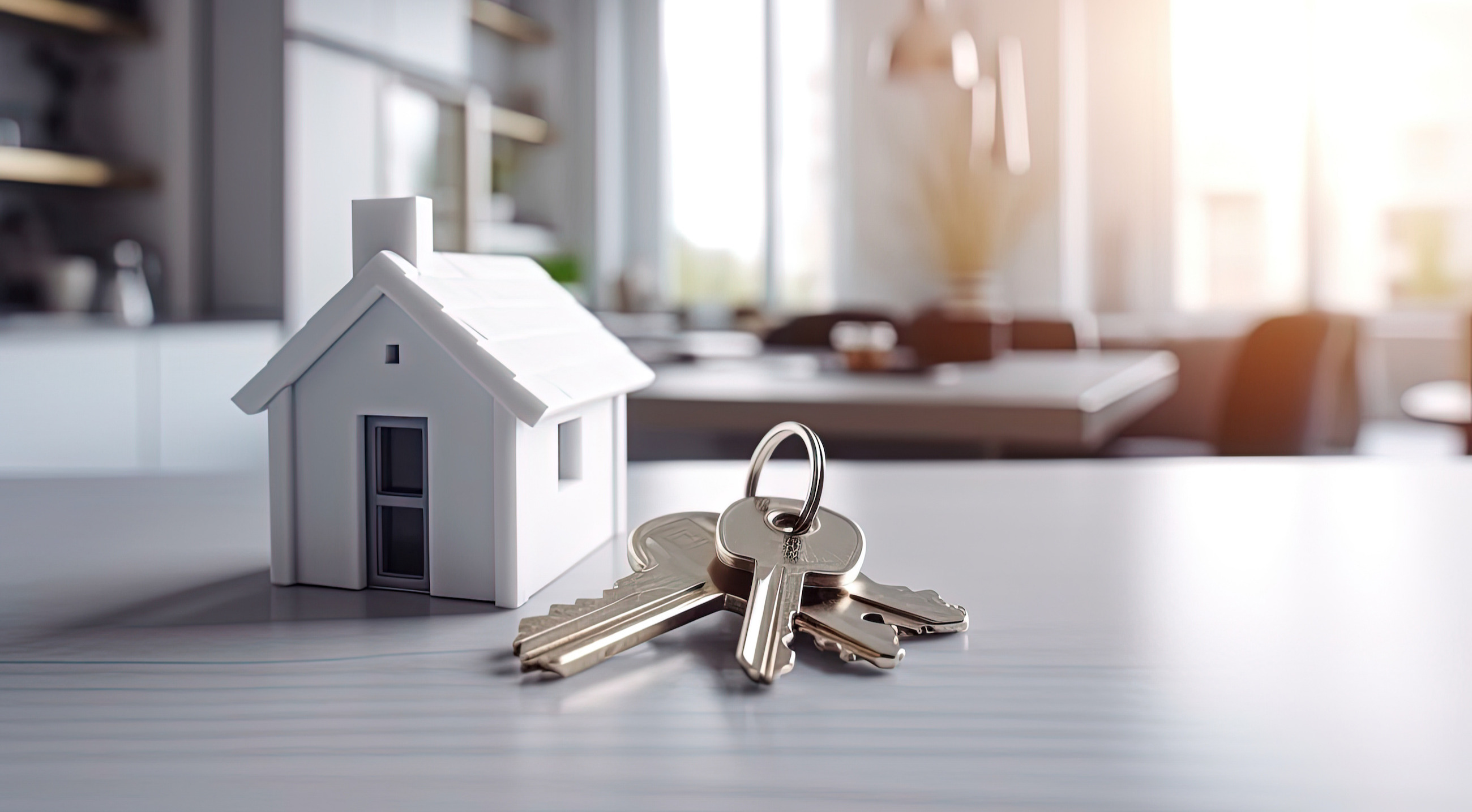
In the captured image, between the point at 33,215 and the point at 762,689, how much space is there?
3.82m

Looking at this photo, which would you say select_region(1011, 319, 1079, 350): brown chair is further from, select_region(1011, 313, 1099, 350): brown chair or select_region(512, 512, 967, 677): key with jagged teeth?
select_region(512, 512, 967, 677): key with jagged teeth

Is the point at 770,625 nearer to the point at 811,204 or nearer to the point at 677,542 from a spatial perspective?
the point at 677,542

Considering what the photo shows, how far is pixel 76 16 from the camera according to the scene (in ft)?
10.5

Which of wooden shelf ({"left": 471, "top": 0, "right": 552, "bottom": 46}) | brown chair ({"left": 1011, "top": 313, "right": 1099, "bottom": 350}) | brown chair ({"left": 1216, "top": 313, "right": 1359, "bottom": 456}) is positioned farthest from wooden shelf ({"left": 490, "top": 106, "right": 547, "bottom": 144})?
brown chair ({"left": 1216, "top": 313, "right": 1359, "bottom": 456})

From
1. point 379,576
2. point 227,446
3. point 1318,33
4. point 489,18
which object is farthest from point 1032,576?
point 1318,33

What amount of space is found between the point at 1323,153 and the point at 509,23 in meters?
4.31

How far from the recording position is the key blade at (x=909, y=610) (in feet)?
1.42

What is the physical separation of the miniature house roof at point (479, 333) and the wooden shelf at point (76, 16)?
3283 millimetres

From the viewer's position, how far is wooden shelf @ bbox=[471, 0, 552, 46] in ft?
17.6

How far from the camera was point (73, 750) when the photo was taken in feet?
1.06

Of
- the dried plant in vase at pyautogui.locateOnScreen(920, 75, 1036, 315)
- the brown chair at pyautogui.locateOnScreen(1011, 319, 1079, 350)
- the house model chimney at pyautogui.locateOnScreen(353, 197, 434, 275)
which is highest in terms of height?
the dried plant in vase at pyautogui.locateOnScreen(920, 75, 1036, 315)

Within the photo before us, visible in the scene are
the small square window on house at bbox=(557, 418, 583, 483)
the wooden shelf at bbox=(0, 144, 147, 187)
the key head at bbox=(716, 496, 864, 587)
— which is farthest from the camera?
the wooden shelf at bbox=(0, 144, 147, 187)

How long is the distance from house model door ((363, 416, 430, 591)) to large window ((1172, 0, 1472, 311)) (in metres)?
5.96

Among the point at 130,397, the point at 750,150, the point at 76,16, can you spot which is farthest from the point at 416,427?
the point at 750,150
